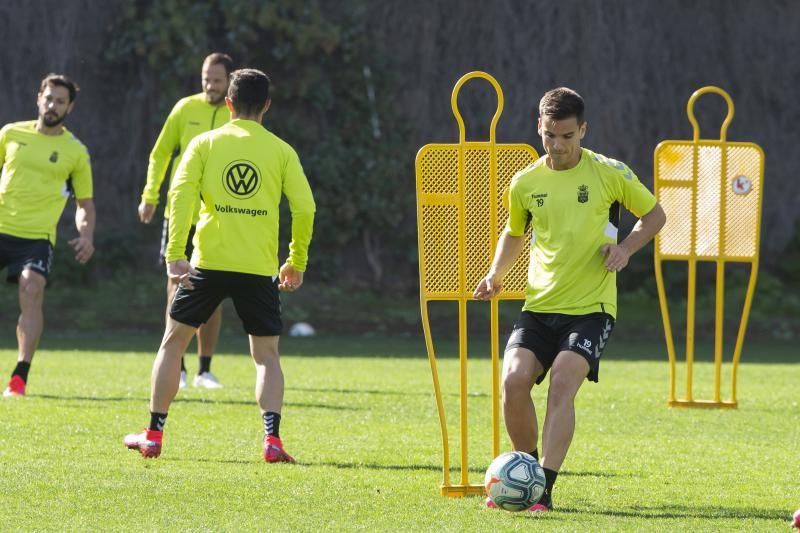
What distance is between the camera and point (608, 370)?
1445cm

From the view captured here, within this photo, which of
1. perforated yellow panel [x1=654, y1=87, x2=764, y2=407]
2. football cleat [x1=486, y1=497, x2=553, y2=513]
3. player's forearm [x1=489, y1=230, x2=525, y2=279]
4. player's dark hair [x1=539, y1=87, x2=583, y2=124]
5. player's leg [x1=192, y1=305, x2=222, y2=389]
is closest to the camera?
football cleat [x1=486, y1=497, x2=553, y2=513]

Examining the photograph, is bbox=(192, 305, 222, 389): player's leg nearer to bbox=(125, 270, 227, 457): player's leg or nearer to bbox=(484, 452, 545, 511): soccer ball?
bbox=(125, 270, 227, 457): player's leg

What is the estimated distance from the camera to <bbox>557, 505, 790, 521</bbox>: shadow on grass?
21.6 ft

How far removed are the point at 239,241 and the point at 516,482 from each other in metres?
2.33

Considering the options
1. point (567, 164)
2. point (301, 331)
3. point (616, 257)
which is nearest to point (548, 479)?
point (616, 257)

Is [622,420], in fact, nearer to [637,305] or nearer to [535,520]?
[535,520]

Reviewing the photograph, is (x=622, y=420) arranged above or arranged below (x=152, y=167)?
below

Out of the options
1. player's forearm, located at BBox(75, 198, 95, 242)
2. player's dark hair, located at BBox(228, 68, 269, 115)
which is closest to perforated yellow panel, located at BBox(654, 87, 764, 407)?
player's dark hair, located at BBox(228, 68, 269, 115)

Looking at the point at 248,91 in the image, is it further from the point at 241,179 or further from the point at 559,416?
the point at 559,416

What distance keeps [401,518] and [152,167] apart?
5407 mm

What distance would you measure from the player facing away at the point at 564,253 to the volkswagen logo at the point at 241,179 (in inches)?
64.5

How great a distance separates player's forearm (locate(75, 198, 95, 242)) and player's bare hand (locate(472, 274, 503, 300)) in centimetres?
476

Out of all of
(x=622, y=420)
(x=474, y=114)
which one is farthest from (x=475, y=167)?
(x=474, y=114)

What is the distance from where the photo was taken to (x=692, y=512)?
6711mm
